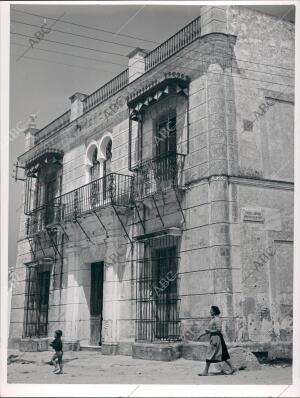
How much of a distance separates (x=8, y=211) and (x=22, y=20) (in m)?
3.70

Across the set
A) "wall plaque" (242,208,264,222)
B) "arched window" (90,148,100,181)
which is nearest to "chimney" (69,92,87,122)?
"arched window" (90,148,100,181)

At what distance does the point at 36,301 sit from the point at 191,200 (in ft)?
23.1

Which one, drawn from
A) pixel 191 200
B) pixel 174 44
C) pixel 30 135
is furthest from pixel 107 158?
pixel 191 200

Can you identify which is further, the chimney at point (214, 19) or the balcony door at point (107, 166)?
the balcony door at point (107, 166)

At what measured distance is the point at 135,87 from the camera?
44.4ft

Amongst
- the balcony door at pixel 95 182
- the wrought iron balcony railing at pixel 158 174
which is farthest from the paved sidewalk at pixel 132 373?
the balcony door at pixel 95 182

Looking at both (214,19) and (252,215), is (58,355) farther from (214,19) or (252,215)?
(214,19)

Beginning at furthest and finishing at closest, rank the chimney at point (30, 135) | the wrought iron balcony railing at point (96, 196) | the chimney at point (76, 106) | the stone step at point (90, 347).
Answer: the chimney at point (76, 106) → the stone step at point (90, 347) → the wrought iron balcony railing at point (96, 196) → the chimney at point (30, 135)

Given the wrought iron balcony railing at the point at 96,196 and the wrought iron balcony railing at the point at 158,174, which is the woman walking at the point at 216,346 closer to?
the wrought iron balcony railing at the point at 158,174

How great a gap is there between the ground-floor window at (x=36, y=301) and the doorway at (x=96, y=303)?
1760 millimetres

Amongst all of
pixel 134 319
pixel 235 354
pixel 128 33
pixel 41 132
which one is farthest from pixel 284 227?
pixel 41 132

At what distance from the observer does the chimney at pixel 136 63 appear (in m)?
13.4

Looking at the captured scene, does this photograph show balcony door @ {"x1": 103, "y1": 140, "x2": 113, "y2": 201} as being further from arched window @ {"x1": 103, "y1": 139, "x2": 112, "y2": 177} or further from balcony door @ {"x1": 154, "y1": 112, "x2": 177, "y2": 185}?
balcony door @ {"x1": 154, "y1": 112, "x2": 177, "y2": 185}

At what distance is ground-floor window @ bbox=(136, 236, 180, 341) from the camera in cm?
1163
